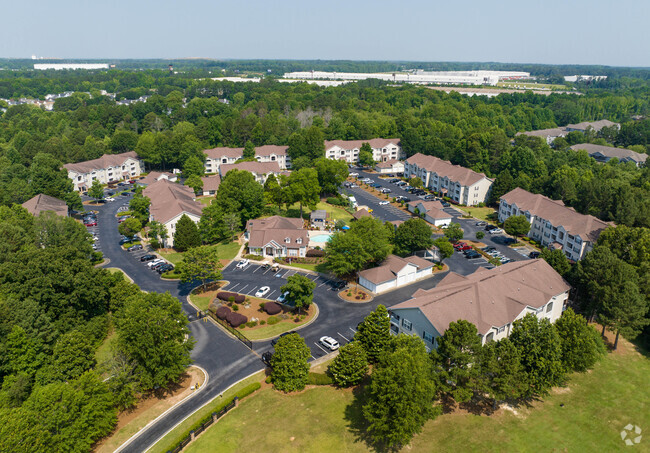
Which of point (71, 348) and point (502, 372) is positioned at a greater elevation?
point (502, 372)

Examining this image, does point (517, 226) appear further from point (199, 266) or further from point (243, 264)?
point (199, 266)

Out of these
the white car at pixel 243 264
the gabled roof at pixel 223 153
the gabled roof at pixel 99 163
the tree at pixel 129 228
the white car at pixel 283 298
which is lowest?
the white car at pixel 243 264

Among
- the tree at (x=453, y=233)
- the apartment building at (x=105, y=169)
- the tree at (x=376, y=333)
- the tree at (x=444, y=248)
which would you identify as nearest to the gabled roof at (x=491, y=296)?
the tree at (x=376, y=333)

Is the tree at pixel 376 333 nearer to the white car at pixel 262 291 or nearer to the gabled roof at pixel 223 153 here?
the white car at pixel 262 291

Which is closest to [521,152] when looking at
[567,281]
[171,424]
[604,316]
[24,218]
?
[567,281]

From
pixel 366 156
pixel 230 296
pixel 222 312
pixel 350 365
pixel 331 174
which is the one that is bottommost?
pixel 230 296

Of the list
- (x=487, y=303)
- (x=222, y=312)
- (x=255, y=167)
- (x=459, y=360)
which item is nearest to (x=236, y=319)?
(x=222, y=312)

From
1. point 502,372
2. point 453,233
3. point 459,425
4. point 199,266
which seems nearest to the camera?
point 502,372
